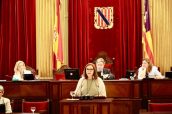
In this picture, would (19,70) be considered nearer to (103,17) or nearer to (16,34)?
(16,34)

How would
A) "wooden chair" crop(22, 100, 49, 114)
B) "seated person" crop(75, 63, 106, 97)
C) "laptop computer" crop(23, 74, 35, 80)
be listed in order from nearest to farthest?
"seated person" crop(75, 63, 106, 97) < "wooden chair" crop(22, 100, 49, 114) < "laptop computer" crop(23, 74, 35, 80)

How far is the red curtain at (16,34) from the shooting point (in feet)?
48.2

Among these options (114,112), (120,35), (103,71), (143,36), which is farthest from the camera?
(120,35)

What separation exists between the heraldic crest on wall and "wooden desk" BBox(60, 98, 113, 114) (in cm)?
605

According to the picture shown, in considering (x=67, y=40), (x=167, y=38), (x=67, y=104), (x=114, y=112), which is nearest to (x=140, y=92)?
(x=114, y=112)

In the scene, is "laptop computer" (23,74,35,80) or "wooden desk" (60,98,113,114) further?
"laptop computer" (23,74,35,80)

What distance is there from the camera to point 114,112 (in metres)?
10.8

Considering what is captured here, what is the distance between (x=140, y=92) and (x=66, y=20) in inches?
185

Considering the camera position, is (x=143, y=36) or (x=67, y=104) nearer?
(x=67, y=104)

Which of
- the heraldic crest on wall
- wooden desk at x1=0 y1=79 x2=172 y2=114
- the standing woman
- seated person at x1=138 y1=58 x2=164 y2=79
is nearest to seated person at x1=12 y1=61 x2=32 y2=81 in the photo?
the standing woman

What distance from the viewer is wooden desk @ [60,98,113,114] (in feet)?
28.9

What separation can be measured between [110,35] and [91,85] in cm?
526

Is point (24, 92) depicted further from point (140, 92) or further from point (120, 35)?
point (120, 35)

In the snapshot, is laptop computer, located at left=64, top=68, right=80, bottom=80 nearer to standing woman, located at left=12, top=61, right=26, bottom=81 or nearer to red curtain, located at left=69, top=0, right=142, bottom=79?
standing woman, located at left=12, top=61, right=26, bottom=81
